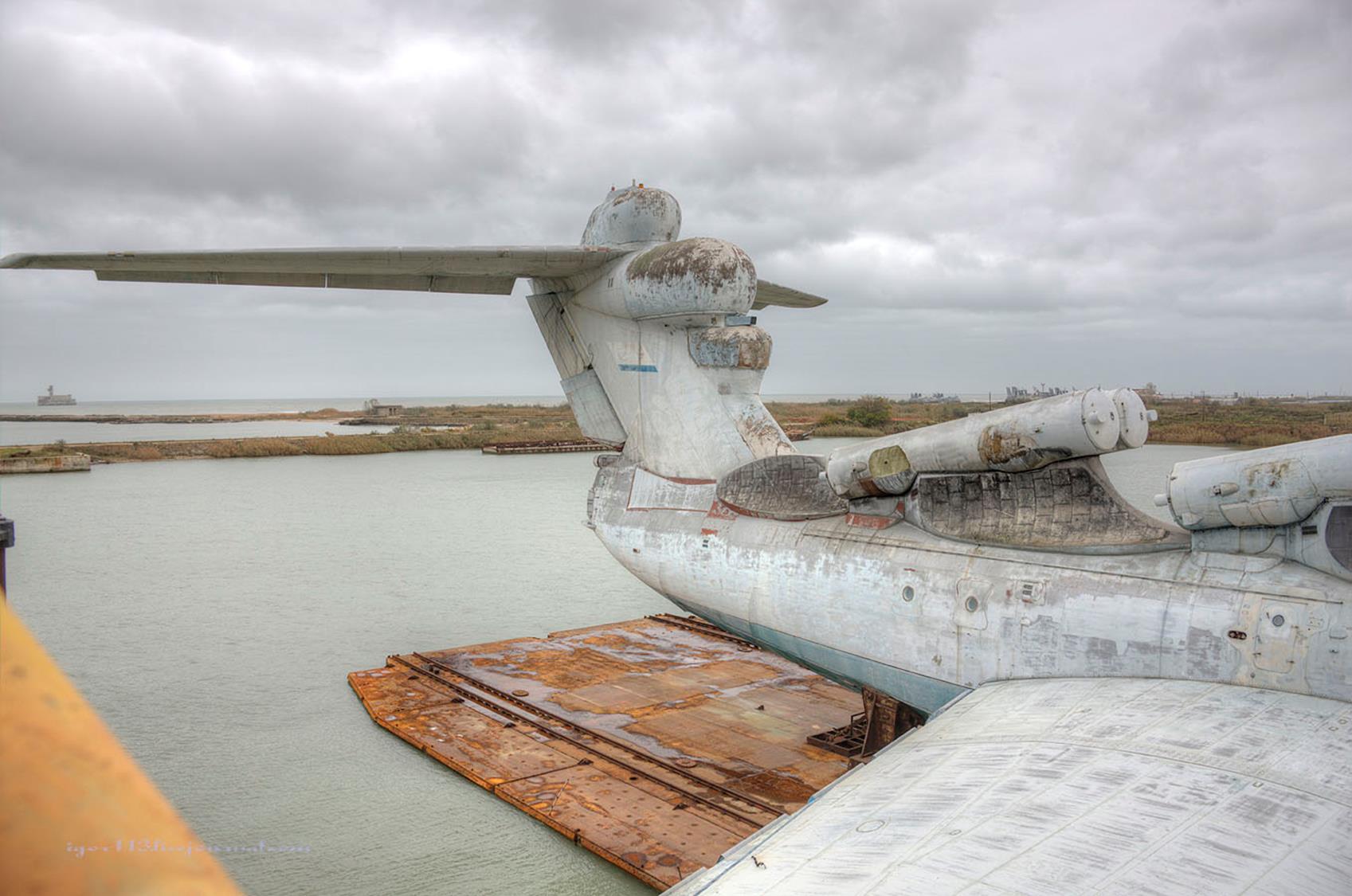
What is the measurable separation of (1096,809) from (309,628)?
12.7 meters

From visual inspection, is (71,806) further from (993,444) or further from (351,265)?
(351,265)

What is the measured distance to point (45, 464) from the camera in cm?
3769

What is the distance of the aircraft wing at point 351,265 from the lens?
23.6 feet

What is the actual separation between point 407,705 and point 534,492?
20.8 m

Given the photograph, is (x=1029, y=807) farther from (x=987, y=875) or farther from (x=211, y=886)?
(x=211, y=886)

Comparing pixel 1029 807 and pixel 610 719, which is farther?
pixel 610 719

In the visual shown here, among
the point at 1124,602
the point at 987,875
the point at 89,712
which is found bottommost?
the point at 987,875

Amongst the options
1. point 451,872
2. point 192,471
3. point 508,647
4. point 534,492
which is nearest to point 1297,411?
point 534,492

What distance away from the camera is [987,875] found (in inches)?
128

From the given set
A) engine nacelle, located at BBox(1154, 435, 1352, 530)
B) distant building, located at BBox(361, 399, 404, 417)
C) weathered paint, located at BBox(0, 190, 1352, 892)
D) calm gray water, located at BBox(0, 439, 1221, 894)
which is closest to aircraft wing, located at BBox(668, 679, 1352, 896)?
weathered paint, located at BBox(0, 190, 1352, 892)

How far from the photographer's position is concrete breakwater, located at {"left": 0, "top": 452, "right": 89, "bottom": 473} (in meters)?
36.6

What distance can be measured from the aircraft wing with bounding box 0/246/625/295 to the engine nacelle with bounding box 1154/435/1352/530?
5.71m

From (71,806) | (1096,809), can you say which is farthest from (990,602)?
(71,806)

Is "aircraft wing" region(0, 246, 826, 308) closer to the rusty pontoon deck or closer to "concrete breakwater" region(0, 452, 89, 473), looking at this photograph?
the rusty pontoon deck
